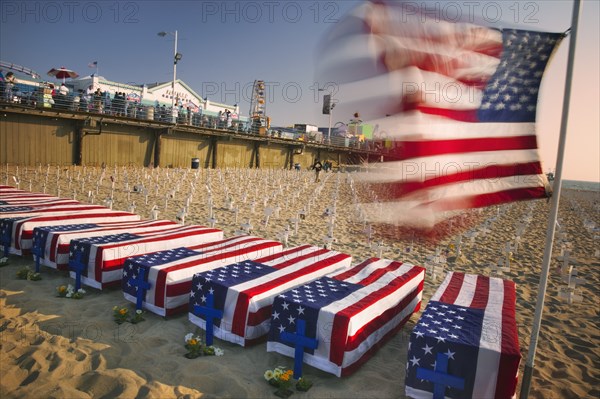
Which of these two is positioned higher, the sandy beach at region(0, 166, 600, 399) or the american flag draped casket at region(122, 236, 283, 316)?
the american flag draped casket at region(122, 236, 283, 316)

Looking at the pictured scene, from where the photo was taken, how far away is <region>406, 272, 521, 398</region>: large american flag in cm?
339

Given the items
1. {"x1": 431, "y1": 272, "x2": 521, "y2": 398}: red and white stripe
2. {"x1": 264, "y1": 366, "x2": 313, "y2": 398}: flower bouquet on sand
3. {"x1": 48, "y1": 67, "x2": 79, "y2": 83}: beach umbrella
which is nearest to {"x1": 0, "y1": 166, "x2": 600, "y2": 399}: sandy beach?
{"x1": 264, "y1": 366, "x2": 313, "y2": 398}: flower bouquet on sand

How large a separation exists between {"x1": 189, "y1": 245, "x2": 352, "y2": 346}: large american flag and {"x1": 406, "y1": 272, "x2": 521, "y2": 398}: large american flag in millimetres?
1891

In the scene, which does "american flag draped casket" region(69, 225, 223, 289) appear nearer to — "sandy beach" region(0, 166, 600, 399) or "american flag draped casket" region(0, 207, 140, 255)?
"sandy beach" region(0, 166, 600, 399)

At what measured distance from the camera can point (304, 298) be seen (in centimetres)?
441

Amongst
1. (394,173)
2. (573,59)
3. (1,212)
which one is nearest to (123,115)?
(1,212)

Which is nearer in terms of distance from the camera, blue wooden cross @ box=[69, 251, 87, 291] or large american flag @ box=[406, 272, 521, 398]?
large american flag @ box=[406, 272, 521, 398]

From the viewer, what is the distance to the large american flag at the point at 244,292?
461 cm

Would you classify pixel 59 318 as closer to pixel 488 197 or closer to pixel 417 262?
pixel 488 197

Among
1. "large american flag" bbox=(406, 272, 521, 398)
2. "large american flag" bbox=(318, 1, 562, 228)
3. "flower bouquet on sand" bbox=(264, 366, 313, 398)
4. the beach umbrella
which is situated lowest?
"flower bouquet on sand" bbox=(264, 366, 313, 398)

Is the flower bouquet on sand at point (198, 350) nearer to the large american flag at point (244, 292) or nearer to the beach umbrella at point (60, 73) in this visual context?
the large american flag at point (244, 292)

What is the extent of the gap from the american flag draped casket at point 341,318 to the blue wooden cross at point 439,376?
2.77ft

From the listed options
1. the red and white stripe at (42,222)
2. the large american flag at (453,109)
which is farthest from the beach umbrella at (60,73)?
A: the large american flag at (453,109)

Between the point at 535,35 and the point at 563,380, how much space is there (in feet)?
13.1
